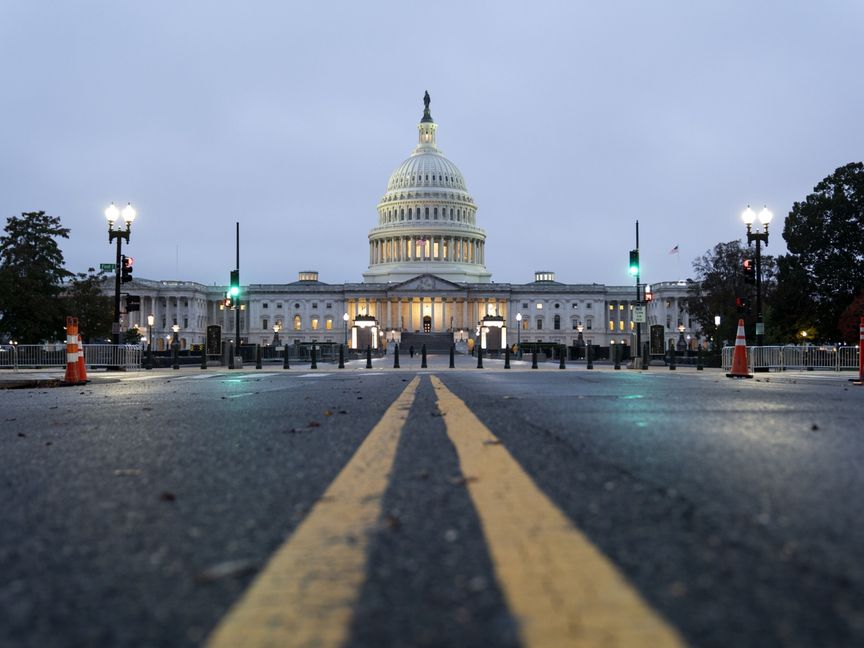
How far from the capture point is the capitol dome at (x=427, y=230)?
486ft

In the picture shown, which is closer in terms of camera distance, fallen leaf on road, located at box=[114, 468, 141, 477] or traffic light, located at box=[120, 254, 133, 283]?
fallen leaf on road, located at box=[114, 468, 141, 477]

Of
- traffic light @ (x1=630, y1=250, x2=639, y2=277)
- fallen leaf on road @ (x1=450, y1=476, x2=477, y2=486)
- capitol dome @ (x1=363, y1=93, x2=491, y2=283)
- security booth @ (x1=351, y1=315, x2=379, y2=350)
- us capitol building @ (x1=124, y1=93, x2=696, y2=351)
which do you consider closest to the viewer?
fallen leaf on road @ (x1=450, y1=476, x2=477, y2=486)

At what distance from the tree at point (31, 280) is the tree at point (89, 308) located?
1.36m

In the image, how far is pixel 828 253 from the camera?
5466 cm

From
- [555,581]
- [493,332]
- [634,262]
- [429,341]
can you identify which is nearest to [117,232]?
[634,262]

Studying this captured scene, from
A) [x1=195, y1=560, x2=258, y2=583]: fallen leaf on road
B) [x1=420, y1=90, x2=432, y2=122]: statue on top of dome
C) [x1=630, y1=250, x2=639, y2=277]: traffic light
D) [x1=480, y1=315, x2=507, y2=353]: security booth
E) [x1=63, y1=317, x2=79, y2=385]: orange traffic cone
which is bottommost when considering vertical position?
[x1=195, y1=560, x2=258, y2=583]: fallen leaf on road

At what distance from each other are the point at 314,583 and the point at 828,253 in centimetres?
Result: 5916

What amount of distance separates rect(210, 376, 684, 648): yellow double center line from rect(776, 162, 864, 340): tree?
5563 cm

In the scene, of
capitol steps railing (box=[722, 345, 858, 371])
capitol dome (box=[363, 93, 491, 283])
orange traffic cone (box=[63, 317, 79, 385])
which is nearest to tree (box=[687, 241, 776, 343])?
capitol steps railing (box=[722, 345, 858, 371])

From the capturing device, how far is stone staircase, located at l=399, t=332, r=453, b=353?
106 m

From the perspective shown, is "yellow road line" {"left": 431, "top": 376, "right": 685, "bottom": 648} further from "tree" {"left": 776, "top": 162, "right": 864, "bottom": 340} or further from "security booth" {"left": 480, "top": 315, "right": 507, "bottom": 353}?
"security booth" {"left": 480, "top": 315, "right": 507, "bottom": 353}

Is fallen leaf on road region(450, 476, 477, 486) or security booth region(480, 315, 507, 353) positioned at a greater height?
security booth region(480, 315, 507, 353)

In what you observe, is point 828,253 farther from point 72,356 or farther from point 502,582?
point 502,582

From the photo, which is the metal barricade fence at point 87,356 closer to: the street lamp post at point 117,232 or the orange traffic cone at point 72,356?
the street lamp post at point 117,232
